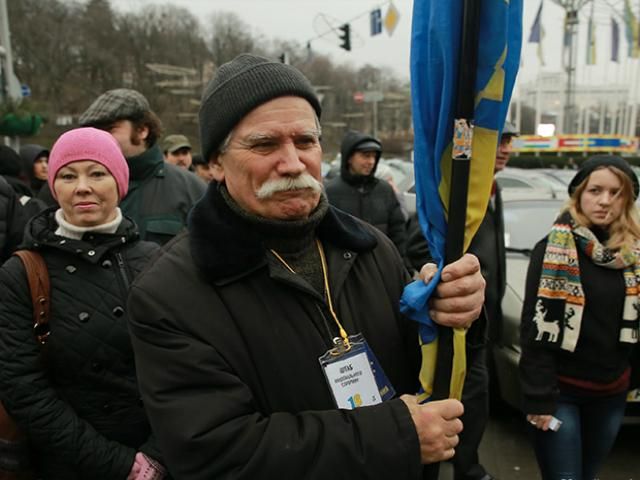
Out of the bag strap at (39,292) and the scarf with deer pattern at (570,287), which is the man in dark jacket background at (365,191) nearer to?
the scarf with deer pattern at (570,287)

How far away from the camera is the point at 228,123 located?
56.5 inches

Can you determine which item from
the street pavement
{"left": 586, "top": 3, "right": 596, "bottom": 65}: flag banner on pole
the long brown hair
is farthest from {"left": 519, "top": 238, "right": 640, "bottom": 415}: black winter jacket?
{"left": 586, "top": 3, "right": 596, "bottom": 65}: flag banner on pole

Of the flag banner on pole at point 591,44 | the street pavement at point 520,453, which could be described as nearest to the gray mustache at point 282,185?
the street pavement at point 520,453

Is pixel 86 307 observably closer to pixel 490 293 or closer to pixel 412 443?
pixel 412 443

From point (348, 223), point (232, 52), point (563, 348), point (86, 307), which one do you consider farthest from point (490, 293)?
point (232, 52)

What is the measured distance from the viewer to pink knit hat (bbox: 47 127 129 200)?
205 centimetres

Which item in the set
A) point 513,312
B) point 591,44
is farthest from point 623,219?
point 591,44

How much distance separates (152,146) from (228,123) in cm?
156

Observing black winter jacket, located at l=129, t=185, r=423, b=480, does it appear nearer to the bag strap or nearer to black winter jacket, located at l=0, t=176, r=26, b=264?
the bag strap

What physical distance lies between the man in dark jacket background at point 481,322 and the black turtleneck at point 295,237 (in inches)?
19.1

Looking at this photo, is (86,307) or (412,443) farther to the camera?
(86,307)

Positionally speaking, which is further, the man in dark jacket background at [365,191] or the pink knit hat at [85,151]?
the man in dark jacket background at [365,191]

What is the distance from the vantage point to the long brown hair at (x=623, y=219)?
8.45 ft

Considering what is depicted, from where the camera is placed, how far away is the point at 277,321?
1.38 meters
